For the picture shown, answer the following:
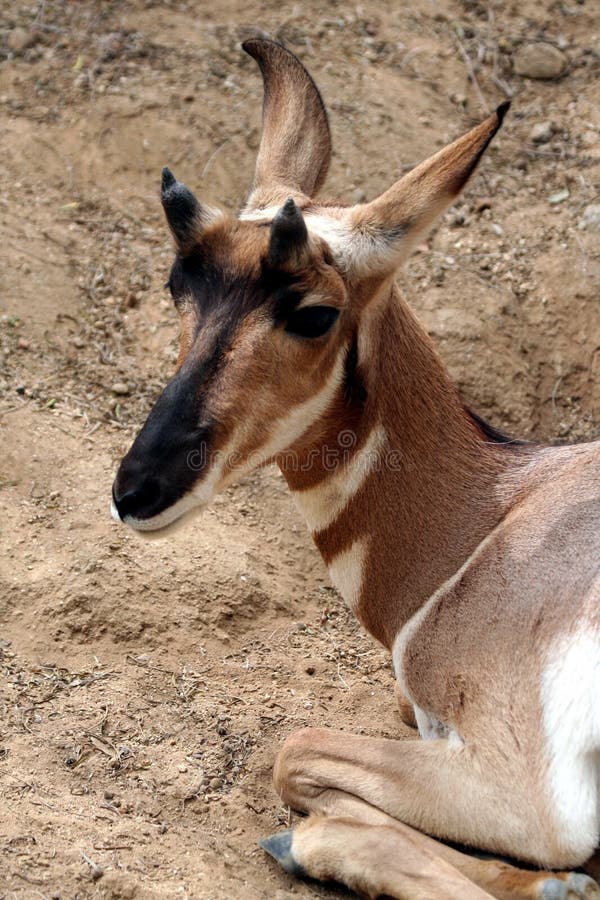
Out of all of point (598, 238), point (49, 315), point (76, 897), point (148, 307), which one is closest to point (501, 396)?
point (598, 238)

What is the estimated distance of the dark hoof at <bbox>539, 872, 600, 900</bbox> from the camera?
4.79 meters

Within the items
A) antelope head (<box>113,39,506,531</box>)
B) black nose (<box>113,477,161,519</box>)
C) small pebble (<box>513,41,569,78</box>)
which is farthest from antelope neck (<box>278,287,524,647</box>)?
small pebble (<box>513,41,569,78</box>)

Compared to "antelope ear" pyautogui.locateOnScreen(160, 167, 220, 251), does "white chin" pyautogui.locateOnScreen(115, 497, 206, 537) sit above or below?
below

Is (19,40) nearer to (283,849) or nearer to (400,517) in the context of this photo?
(400,517)

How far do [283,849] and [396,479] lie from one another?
1895mm

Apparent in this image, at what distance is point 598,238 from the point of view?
9.43 meters

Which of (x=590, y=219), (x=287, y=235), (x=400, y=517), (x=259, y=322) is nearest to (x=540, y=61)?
(x=590, y=219)

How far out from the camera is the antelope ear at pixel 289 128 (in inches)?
246

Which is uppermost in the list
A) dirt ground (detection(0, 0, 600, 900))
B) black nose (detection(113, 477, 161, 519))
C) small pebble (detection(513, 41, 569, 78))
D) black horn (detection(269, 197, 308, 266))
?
black horn (detection(269, 197, 308, 266))

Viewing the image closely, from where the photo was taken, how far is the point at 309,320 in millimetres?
5125

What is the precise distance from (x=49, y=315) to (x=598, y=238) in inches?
185

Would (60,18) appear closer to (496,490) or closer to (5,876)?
(496,490)

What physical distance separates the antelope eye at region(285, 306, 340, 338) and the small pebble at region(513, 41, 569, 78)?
279 inches

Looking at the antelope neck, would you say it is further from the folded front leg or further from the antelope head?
the folded front leg
